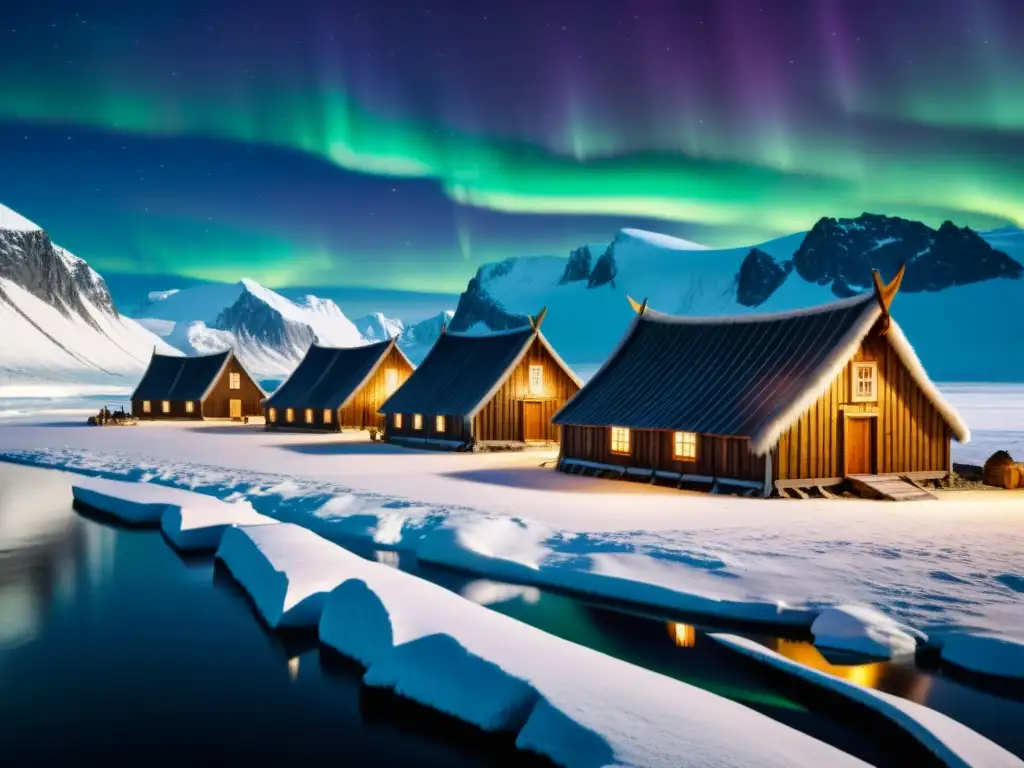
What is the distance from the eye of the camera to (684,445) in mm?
28484

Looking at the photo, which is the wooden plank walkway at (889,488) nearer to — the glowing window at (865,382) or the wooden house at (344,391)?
the glowing window at (865,382)

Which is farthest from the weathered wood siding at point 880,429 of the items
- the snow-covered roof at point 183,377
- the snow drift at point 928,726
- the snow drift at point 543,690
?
the snow-covered roof at point 183,377

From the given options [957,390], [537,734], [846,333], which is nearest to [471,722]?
[537,734]

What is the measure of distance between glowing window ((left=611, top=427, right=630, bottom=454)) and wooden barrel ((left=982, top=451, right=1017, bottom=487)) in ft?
37.1

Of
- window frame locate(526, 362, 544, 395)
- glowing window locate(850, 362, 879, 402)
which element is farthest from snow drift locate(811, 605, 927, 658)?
window frame locate(526, 362, 544, 395)

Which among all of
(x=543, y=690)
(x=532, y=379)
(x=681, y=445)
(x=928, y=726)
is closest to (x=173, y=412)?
(x=532, y=379)

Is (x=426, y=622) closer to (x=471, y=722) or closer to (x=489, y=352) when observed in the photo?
(x=471, y=722)

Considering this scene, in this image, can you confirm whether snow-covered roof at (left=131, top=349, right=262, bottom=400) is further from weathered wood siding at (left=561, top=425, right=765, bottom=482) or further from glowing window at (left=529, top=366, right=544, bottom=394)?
weathered wood siding at (left=561, top=425, right=765, bottom=482)

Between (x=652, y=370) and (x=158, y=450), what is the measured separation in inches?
948

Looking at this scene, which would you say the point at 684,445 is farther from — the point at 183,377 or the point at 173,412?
the point at 183,377

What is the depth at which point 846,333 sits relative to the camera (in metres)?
25.9

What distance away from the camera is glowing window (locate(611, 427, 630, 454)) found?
100 feet

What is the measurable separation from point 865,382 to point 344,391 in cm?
3547

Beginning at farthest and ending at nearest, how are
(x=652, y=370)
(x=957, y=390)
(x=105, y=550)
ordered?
(x=957, y=390)
(x=652, y=370)
(x=105, y=550)
